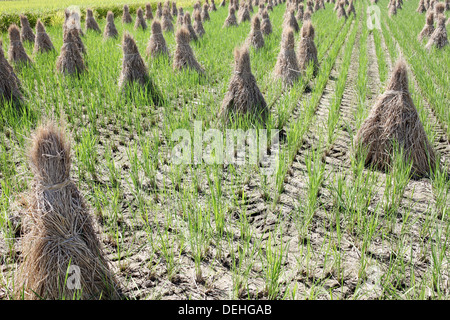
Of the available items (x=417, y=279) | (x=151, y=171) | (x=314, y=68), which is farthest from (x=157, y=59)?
(x=417, y=279)

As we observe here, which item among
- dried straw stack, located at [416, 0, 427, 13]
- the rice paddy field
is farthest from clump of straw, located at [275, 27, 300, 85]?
dried straw stack, located at [416, 0, 427, 13]

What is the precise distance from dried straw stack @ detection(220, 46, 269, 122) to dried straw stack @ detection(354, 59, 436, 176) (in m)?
1.22

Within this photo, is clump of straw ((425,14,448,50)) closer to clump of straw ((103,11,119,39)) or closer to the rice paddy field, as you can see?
the rice paddy field

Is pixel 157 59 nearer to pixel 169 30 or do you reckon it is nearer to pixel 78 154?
pixel 78 154

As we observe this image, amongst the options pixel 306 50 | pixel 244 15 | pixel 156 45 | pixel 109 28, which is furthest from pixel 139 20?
pixel 306 50

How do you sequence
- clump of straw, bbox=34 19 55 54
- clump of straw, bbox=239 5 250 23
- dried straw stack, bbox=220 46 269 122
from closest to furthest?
dried straw stack, bbox=220 46 269 122 → clump of straw, bbox=34 19 55 54 → clump of straw, bbox=239 5 250 23

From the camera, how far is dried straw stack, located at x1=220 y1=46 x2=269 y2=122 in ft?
13.1

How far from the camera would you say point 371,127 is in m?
3.28

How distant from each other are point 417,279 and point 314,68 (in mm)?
5185

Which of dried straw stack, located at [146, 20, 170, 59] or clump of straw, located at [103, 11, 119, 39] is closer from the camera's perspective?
dried straw stack, located at [146, 20, 170, 59]

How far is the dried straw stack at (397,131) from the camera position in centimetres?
311

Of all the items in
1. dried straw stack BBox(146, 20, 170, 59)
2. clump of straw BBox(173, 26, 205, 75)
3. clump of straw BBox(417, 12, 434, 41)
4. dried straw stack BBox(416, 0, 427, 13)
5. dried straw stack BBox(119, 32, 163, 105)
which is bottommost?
dried straw stack BBox(119, 32, 163, 105)

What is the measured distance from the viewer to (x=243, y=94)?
3988 millimetres
